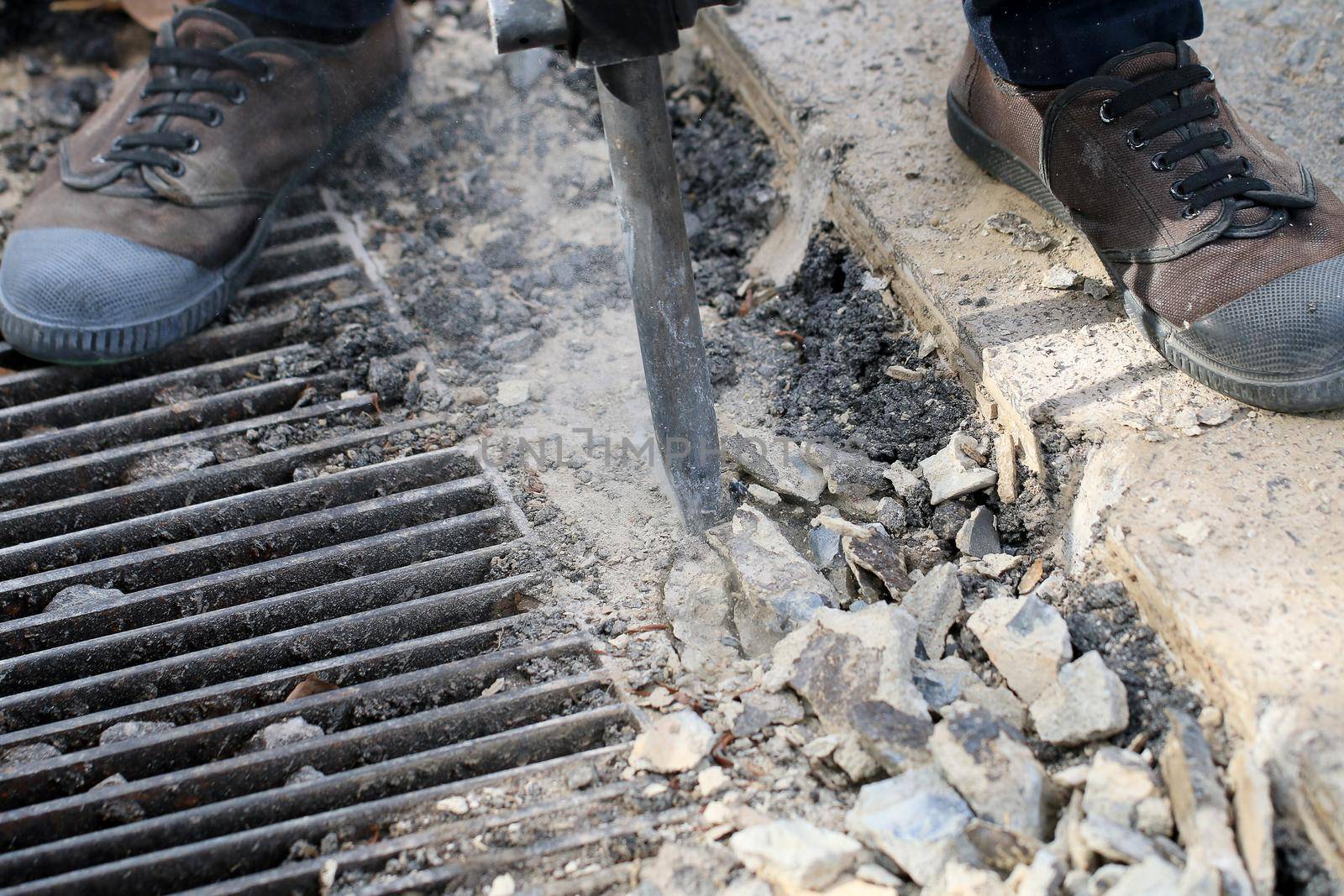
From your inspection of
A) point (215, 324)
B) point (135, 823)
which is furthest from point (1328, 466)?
point (215, 324)

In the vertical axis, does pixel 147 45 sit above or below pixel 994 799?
above

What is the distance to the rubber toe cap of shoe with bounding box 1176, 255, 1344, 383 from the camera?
1.50 meters

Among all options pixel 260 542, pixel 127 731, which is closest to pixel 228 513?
pixel 260 542

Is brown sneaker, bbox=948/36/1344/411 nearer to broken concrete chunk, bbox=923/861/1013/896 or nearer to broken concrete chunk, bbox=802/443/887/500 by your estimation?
broken concrete chunk, bbox=802/443/887/500

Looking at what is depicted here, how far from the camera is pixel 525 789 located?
4.54 feet

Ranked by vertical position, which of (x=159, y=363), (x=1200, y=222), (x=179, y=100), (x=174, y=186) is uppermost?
(x=179, y=100)

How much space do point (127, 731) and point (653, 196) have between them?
1006 millimetres

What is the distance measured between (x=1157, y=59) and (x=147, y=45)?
2431 millimetres

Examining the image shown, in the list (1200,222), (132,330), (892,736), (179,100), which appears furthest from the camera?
(179,100)

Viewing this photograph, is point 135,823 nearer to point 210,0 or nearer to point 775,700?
point 775,700

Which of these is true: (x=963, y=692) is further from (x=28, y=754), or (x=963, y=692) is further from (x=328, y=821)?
(x=28, y=754)

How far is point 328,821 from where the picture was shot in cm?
135

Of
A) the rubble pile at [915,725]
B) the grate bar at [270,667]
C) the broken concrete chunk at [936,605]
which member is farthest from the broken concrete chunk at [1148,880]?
the grate bar at [270,667]

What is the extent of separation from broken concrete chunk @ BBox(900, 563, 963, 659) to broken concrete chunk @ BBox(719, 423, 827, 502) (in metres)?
0.28
